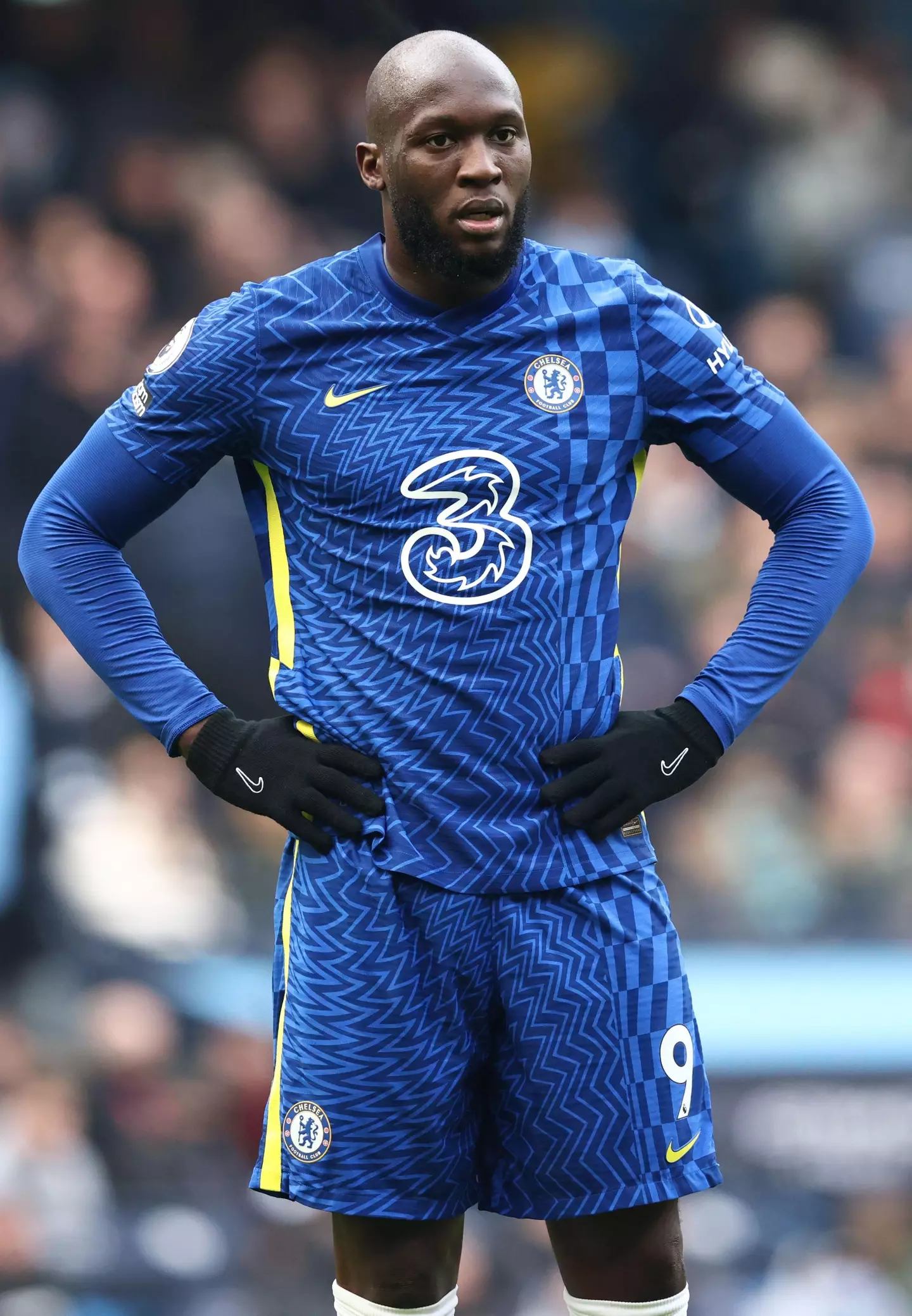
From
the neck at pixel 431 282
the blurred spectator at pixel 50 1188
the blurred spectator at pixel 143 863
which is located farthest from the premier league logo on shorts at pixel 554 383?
the blurred spectator at pixel 50 1188

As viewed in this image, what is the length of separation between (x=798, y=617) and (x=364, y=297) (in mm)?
624

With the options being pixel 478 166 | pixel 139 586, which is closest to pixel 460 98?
pixel 478 166

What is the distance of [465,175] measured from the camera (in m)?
1.82

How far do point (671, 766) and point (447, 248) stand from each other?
635 mm

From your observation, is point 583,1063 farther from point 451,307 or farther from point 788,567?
point 451,307

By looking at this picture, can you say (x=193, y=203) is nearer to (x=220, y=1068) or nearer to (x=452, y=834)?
(x=220, y=1068)

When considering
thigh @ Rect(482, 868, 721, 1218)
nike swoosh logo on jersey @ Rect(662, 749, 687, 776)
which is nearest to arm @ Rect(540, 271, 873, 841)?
nike swoosh logo on jersey @ Rect(662, 749, 687, 776)

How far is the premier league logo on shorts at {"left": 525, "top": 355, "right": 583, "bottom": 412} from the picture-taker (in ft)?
6.08

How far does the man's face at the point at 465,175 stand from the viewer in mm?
1821

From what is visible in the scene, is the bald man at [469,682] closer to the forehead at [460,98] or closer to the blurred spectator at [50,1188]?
the forehead at [460,98]

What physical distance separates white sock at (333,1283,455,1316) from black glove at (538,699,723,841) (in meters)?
0.57

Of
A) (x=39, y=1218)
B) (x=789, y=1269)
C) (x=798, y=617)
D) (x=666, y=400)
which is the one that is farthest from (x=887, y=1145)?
(x=666, y=400)

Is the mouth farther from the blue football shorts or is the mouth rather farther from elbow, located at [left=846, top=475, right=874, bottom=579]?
the blue football shorts

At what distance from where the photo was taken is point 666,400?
6.22ft
